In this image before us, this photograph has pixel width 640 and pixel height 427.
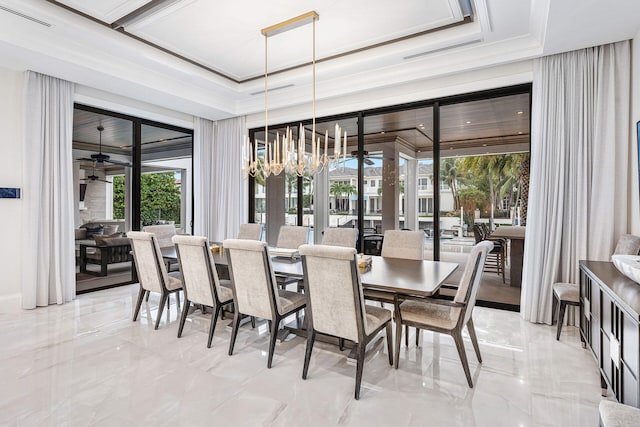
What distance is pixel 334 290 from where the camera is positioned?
2199 millimetres

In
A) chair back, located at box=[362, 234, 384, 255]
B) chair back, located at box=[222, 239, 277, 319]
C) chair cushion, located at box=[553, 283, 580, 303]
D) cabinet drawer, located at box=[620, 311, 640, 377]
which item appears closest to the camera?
cabinet drawer, located at box=[620, 311, 640, 377]

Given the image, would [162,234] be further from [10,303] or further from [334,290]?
[334,290]

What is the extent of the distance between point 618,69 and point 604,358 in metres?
2.69

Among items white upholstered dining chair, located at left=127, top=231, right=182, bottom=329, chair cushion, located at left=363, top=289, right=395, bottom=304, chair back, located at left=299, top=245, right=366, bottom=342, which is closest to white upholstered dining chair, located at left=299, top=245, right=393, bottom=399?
chair back, located at left=299, top=245, right=366, bottom=342

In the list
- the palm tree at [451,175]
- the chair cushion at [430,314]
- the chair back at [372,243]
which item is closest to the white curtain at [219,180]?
the chair back at [372,243]

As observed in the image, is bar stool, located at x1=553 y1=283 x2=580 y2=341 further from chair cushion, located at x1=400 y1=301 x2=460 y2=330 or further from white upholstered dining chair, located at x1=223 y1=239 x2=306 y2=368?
white upholstered dining chair, located at x1=223 y1=239 x2=306 y2=368

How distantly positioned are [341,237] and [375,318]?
61.4 inches

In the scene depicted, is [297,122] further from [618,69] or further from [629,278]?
[629,278]

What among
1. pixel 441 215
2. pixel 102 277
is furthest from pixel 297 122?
pixel 102 277

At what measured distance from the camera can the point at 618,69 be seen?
3.17m

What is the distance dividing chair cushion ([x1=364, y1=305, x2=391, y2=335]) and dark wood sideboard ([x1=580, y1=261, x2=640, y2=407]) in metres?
1.27

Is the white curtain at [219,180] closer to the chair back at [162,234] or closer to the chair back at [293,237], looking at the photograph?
the chair back at [162,234]

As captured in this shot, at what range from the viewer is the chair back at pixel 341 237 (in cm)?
384

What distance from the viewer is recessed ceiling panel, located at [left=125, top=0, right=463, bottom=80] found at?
10.2 ft
